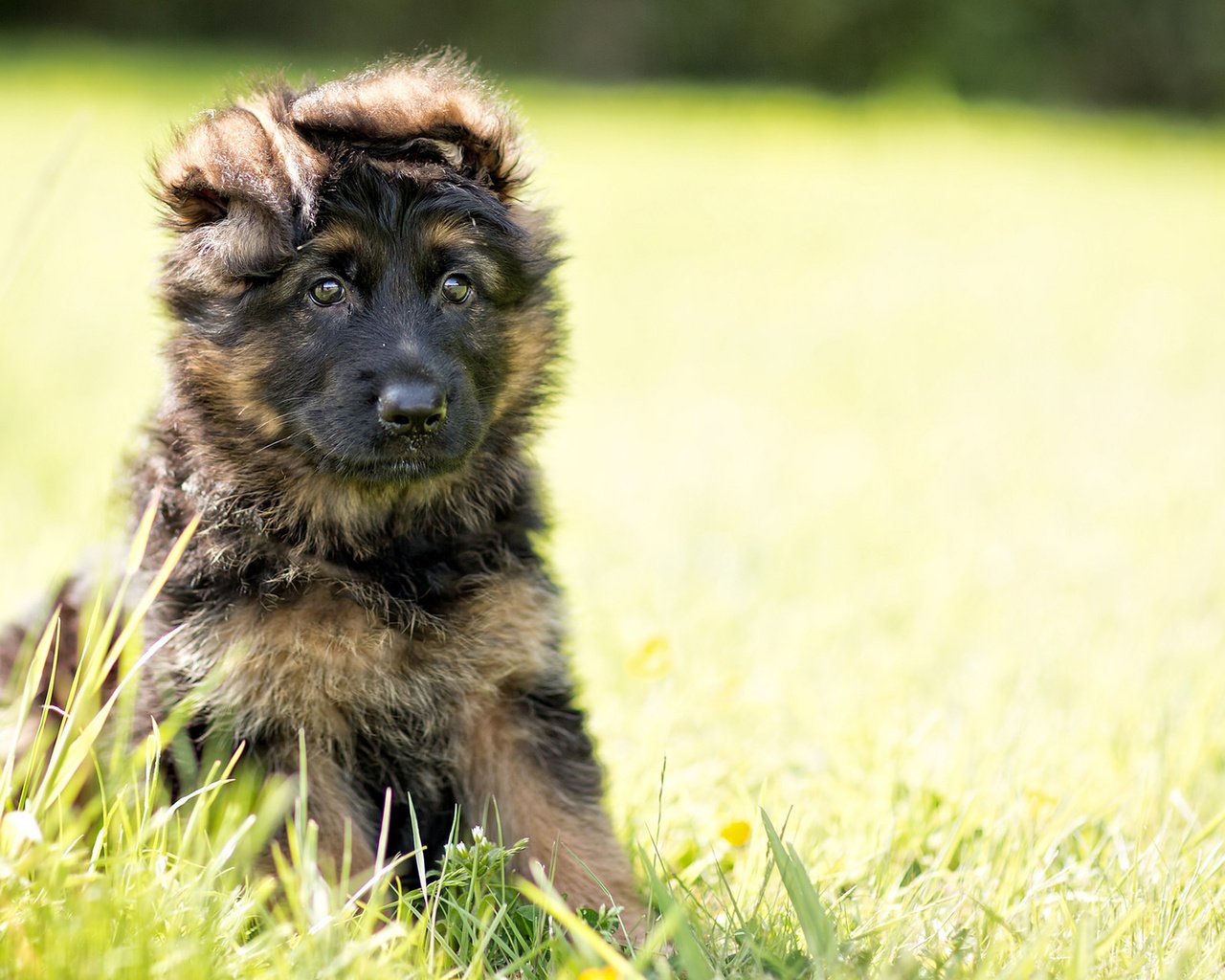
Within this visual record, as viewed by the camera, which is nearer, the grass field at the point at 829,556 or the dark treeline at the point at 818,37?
the grass field at the point at 829,556

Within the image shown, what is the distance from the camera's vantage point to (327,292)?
2.76 meters

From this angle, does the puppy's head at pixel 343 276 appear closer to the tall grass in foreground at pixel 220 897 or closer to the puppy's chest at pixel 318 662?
the puppy's chest at pixel 318 662

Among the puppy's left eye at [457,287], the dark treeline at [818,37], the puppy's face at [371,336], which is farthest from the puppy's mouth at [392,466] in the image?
the dark treeline at [818,37]

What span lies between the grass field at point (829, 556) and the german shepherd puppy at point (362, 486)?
27cm

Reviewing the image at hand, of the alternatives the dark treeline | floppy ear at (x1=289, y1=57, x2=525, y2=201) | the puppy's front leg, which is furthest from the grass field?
the dark treeline

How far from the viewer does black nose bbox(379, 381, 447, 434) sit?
2609mm

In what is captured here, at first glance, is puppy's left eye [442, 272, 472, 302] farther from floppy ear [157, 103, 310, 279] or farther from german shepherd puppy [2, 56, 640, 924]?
floppy ear [157, 103, 310, 279]

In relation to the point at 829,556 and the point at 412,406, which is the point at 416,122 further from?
the point at 829,556

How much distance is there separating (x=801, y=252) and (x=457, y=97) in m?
8.01

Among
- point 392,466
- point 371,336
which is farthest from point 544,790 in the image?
point 371,336

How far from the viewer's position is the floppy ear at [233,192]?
2680 millimetres

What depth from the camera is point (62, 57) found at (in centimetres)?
1730

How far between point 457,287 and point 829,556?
2.55 meters

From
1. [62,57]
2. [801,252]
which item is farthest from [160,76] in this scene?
[801,252]
